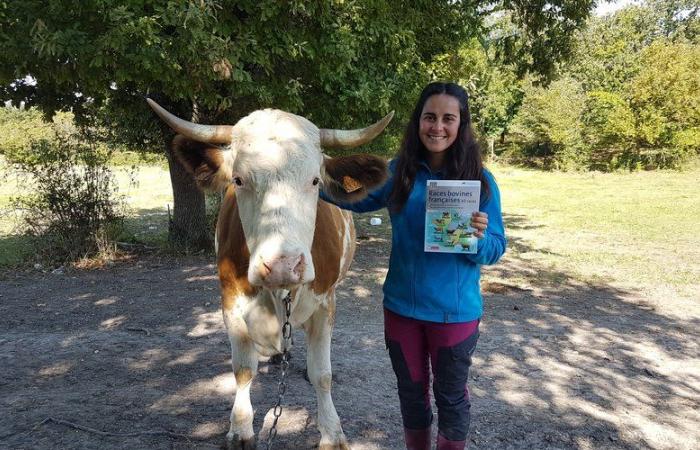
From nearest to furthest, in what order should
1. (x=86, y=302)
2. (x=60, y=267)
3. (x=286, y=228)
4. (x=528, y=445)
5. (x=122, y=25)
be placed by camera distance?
(x=286, y=228)
(x=528, y=445)
(x=122, y=25)
(x=86, y=302)
(x=60, y=267)

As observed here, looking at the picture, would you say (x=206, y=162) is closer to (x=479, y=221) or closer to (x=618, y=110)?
(x=479, y=221)

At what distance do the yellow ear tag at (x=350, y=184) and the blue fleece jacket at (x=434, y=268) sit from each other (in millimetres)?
286

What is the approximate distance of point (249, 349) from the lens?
11.6 feet

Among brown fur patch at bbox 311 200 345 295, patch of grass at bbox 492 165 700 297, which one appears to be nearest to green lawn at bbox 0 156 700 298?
patch of grass at bbox 492 165 700 297

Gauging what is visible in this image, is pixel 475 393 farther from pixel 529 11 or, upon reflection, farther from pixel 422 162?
pixel 529 11

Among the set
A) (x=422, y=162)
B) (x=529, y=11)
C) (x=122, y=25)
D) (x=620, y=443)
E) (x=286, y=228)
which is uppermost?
(x=529, y=11)

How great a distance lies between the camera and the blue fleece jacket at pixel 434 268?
100 inches

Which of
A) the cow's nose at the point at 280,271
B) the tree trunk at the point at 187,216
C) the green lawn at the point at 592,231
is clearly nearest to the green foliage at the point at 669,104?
the green lawn at the point at 592,231

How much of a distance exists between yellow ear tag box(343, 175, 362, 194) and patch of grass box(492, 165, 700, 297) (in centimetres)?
628

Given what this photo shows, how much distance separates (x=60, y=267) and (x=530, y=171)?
2838 centimetres

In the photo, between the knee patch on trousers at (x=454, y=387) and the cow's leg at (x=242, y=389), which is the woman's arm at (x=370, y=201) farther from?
the cow's leg at (x=242, y=389)

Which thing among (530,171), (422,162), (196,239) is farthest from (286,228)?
(530,171)

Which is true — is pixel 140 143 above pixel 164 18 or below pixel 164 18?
below

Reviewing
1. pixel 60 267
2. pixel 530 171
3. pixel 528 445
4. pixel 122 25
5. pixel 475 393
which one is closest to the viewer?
pixel 528 445
